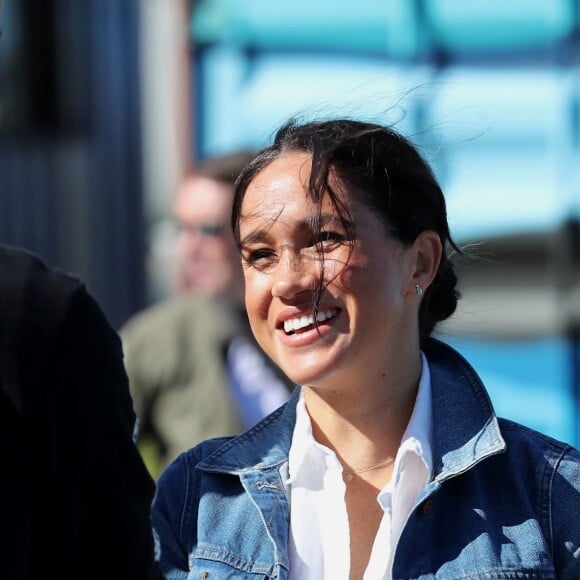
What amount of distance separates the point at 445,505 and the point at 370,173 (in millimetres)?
567

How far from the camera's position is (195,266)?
4.08 meters

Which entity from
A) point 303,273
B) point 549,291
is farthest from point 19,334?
point 549,291

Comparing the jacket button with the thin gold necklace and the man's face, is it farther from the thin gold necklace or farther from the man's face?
the man's face

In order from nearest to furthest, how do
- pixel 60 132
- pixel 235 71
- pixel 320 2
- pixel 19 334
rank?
1. pixel 19 334
2. pixel 320 2
3. pixel 235 71
4. pixel 60 132

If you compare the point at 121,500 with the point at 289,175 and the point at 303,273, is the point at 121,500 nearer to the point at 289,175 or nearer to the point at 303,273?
the point at 303,273

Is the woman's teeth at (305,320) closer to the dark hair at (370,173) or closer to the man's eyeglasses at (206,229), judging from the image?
the dark hair at (370,173)

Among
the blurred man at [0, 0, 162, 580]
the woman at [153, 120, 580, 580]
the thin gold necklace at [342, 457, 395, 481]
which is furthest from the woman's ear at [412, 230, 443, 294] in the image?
the blurred man at [0, 0, 162, 580]

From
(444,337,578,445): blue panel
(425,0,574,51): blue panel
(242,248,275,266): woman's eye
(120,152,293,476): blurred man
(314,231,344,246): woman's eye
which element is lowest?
(444,337,578,445): blue panel

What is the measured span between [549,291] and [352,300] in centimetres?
271

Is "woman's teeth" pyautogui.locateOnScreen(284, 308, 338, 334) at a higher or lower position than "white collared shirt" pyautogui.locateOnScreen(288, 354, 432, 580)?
higher

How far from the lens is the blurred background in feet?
14.7

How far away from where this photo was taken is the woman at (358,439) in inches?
76.5

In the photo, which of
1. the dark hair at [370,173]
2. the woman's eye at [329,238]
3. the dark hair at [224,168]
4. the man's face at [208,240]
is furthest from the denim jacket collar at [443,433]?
the dark hair at [224,168]

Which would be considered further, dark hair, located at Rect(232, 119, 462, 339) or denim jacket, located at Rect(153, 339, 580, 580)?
dark hair, located at Rect(232, 119, 462, 339)
